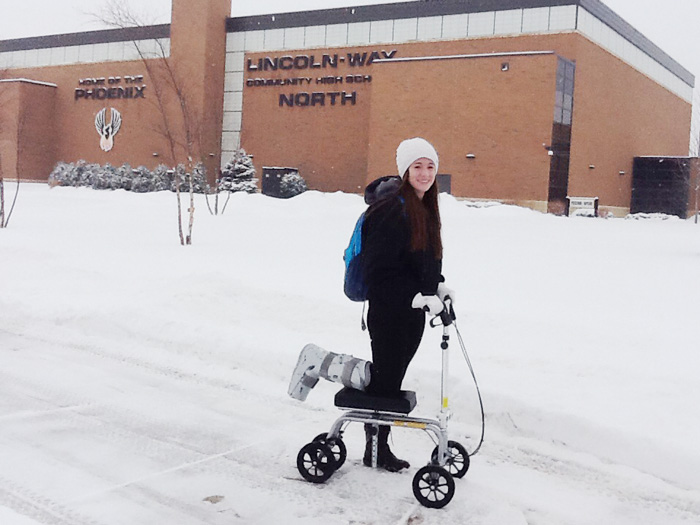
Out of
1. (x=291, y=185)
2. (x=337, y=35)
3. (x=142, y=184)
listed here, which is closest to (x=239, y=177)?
(x=291, y=185)

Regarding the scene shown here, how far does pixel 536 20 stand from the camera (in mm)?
32969

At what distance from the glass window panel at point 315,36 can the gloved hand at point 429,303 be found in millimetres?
36396

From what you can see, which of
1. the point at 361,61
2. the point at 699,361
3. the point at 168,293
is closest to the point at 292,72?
the point at 361,61

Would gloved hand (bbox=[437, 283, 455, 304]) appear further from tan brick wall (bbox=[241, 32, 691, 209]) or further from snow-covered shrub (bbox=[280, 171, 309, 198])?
snow-covered shrub (bbox=[280, 171, 309, 198])

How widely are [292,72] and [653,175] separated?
20711 millimetres

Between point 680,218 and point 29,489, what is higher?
point 680,218

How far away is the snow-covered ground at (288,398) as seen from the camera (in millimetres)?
3945

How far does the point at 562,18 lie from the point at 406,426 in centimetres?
3200

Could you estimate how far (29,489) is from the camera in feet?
12.8

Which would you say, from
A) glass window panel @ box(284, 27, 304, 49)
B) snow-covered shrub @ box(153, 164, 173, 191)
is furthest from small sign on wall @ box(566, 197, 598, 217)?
snow-covered shrub @ box(153, 164, 173, 191)

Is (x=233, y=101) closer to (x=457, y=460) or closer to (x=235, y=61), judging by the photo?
(x=235, y=61)

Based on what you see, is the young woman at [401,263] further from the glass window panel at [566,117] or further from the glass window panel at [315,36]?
the glass window panel at [315,36]

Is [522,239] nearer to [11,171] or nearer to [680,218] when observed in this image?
[680,218]

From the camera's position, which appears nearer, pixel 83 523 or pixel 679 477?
pixel 83 523
